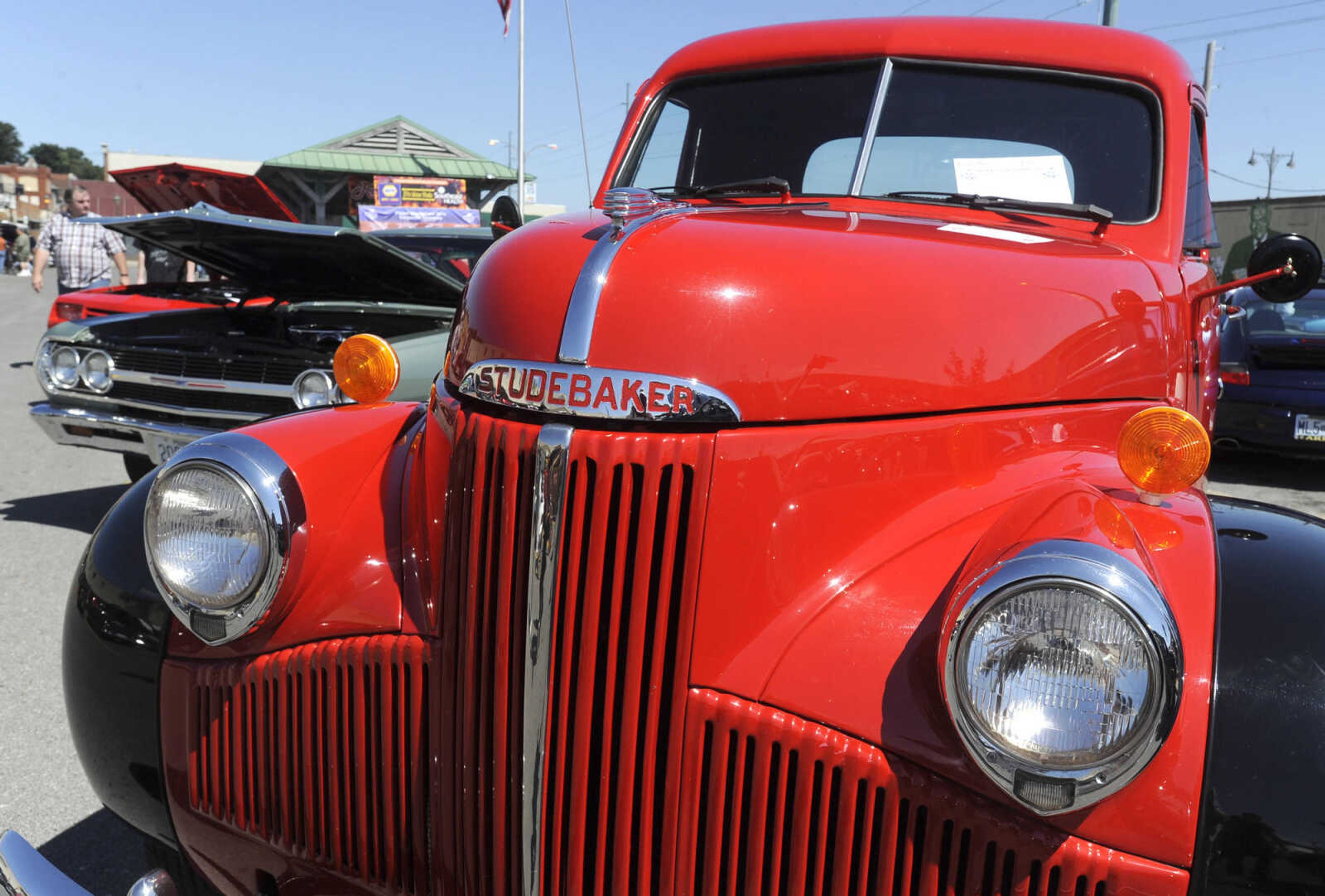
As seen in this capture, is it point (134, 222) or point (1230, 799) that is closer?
point (1230, 799)

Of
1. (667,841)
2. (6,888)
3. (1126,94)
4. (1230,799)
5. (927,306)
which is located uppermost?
(1126,94)

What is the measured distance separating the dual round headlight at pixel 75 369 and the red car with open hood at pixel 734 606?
12.5ft

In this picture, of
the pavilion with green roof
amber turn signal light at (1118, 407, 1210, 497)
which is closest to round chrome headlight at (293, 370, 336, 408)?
amber turn signal light at (1118, 407, 1210, 497)

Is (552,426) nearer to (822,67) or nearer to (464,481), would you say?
(464,481)

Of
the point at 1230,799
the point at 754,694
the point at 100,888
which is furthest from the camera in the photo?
A: the point at 100,888

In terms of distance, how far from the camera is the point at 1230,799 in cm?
131

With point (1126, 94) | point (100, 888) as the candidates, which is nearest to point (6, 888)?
point (100, 888)

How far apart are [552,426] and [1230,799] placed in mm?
1008

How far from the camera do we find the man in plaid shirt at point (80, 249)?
383 inches

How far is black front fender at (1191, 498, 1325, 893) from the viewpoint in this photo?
4.27 ft

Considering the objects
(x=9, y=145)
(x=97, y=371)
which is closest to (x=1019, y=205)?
(x=97, y=371)

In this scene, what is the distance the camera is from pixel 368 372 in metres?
2.33

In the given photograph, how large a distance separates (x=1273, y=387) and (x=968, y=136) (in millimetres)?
6259

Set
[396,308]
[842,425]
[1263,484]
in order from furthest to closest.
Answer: [1263,484]
[396,308]
[842,425]
